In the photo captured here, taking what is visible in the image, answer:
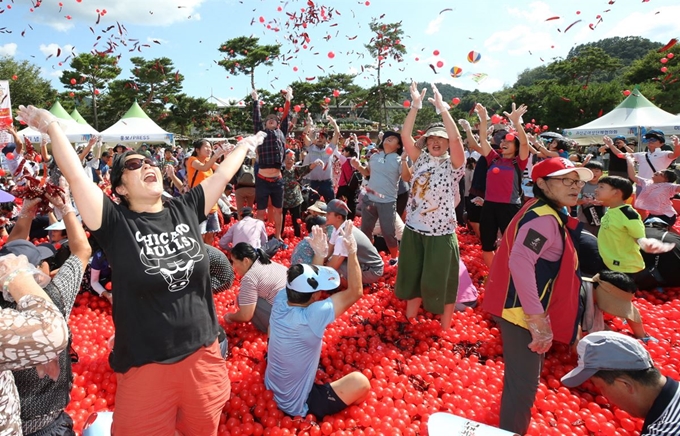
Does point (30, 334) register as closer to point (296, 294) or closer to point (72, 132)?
point (296, 294)

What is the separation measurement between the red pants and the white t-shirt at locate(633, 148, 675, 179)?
8.30 m

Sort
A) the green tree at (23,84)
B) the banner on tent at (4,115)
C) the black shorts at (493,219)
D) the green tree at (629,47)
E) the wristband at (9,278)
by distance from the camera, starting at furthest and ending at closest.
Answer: the green tree at (629,47) → the green tree at (23,84) → the banner on tent at (4,115) → the black shorts at (493,219) → the wristband at (9,278)

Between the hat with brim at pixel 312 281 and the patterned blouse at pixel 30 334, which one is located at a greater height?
the patterned blouse at pixel 30 334

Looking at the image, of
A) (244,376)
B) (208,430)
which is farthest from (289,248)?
(208,430)

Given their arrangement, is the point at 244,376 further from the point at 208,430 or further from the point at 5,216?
the point at 5,216

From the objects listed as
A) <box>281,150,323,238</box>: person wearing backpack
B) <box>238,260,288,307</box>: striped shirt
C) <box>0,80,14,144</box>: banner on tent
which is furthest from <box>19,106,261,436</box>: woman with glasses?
<box>0,80,14,144</box>: banner on tent

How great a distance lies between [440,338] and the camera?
4.20m

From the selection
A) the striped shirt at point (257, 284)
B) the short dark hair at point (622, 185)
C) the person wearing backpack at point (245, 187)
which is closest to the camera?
Result: the striped shirt at point (257, 284)

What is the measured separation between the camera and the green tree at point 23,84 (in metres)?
31.4

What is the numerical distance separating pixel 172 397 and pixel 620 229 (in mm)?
4502

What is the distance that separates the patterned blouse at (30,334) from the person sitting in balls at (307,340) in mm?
1648

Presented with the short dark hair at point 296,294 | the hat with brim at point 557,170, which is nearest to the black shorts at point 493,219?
the hat with brim at point 557,170

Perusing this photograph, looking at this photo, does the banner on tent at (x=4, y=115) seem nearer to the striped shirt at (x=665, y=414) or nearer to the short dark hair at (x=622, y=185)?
the short dark hair at (x=622, y=185)

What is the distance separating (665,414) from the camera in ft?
5.25
